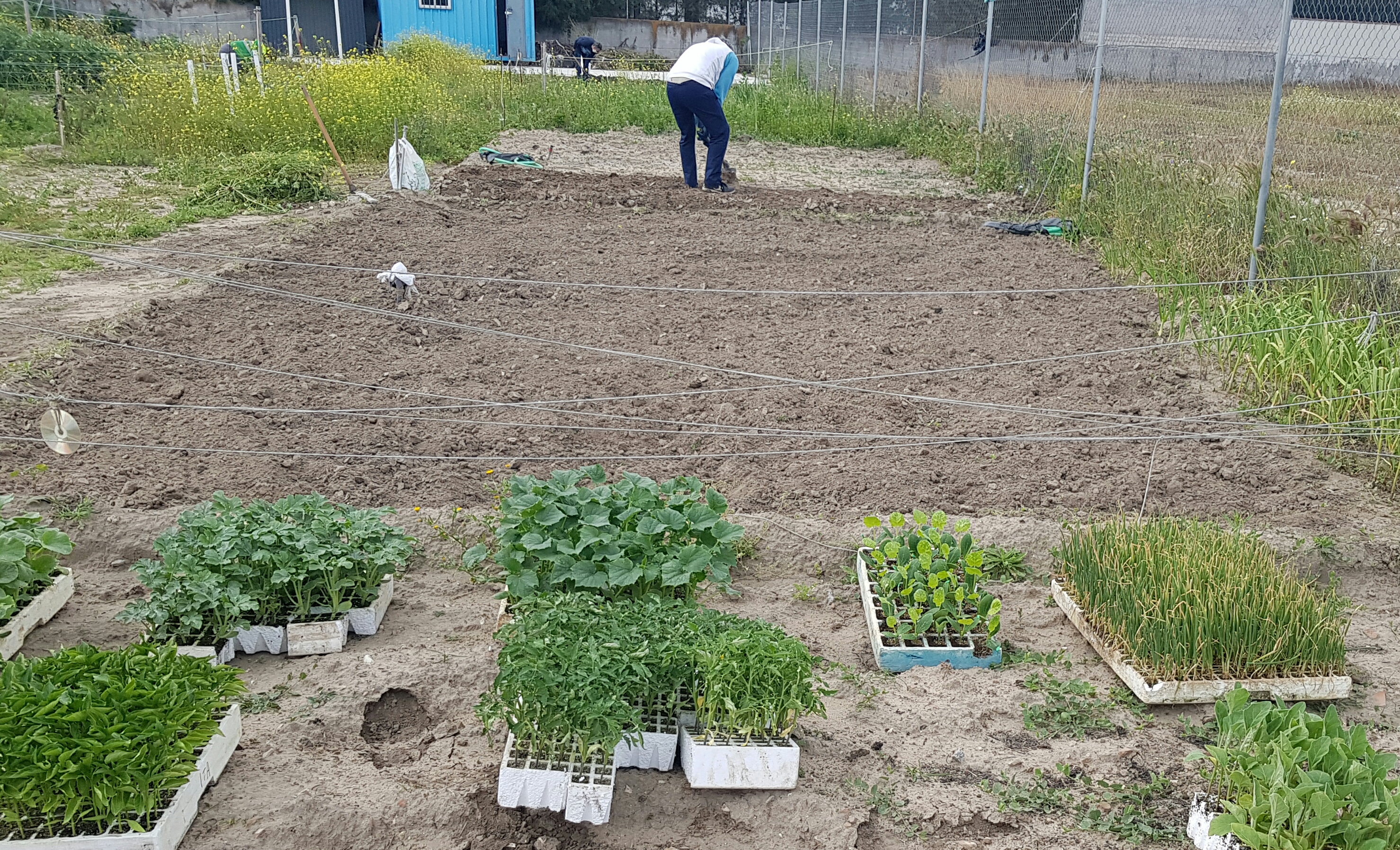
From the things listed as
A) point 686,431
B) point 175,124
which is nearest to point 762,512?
point 686,431

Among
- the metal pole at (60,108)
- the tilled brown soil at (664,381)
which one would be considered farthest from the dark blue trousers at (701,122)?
the metal pole at (60,108)

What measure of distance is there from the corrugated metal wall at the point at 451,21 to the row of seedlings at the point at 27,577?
891 inches

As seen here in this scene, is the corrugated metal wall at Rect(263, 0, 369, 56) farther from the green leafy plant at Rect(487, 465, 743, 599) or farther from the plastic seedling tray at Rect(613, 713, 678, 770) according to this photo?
the plastic seedling tray at Rect(613, 713, 678, 770)

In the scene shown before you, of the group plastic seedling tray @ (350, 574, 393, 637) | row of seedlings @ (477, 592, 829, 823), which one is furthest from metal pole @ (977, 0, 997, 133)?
row of seedlings @ (477, 592, 829, 823)

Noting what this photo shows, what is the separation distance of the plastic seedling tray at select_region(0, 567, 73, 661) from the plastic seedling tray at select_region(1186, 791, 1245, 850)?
3.22 metres

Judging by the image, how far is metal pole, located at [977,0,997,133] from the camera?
12102 millimetres

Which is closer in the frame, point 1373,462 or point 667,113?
point 1373,462

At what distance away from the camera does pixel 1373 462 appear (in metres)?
4.84

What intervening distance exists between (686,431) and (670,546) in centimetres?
171

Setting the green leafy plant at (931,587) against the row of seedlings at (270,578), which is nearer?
the row of seedlings at (270,578)

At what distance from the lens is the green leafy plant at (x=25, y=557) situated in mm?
3332

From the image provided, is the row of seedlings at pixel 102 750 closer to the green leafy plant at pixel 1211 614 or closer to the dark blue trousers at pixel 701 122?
the green leafy plant at pixel 1211 614

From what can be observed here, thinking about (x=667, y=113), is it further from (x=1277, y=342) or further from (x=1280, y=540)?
(x=1280, y=540)

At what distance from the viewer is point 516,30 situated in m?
Result: 26.4
